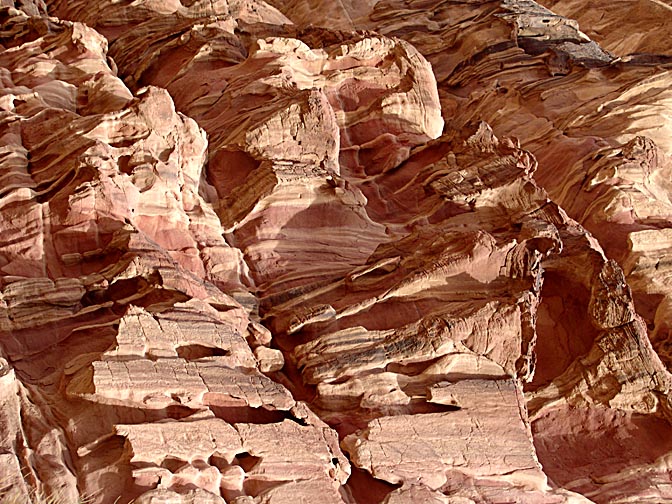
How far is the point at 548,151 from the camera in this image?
17312mm

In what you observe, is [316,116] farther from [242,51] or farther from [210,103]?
[242,51]

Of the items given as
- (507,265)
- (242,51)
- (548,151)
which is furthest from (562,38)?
(507,265)

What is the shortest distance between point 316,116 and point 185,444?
6.94 metres

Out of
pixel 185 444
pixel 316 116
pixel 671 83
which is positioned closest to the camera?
pixel 185 444

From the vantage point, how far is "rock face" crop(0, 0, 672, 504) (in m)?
8.11

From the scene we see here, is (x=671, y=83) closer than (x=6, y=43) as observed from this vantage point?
No

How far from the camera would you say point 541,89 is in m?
19.6

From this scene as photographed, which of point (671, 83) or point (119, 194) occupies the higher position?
point (119, 194)

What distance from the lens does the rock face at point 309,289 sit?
811 centimetres

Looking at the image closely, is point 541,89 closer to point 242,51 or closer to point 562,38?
point 562,38

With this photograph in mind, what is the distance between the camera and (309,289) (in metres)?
11.0

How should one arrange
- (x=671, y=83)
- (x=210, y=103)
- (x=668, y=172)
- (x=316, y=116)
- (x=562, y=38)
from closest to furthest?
1. (x=316, y=116)
2. (x=210, y=103)
3. (x=668, y=172)
4. (x=671, y=83)
5. (x=562, y=38)

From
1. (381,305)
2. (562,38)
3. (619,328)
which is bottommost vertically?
(562,38)

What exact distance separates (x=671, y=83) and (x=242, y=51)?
9.88m
